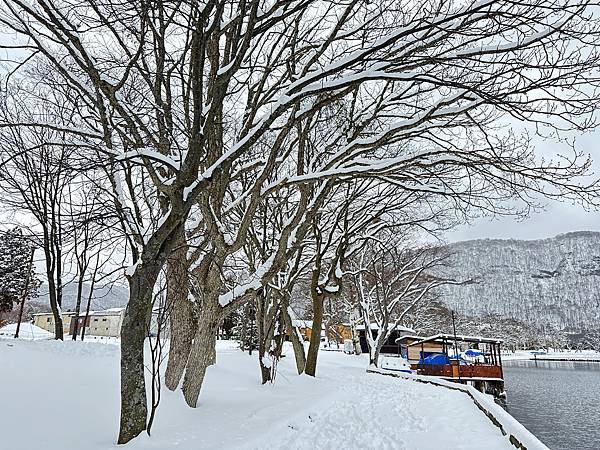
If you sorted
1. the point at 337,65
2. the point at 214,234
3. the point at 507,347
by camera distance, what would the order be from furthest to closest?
1. the point at 507,347
2. the point at 214,234
3. the point at 337,65

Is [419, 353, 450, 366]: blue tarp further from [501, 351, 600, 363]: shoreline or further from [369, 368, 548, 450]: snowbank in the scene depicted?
[501, 351, 600, 363]: shoreline

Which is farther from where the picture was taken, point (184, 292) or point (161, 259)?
point (184, 292)

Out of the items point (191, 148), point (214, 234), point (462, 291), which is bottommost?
point (214, 234)

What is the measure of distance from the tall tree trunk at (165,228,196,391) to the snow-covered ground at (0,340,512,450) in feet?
1.74

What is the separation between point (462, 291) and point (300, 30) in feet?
258

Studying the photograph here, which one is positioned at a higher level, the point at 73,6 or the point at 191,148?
the point at 73,6

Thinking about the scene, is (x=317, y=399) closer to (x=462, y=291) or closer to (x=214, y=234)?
(x=214, y=234)

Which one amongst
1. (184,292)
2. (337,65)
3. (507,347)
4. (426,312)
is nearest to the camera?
(337,65)

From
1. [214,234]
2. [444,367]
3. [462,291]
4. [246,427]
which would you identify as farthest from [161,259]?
[462,291]

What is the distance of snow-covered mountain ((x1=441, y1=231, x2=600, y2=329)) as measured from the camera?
Answer: 305 feet

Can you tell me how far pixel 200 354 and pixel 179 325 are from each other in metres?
1.42

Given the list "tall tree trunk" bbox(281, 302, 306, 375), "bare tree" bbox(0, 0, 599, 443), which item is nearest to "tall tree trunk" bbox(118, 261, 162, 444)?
"bare tree" bbox(0, 0, 599, 443)

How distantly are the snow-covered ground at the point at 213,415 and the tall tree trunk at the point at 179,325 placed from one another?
1.74 feet

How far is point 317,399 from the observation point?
9734mm
